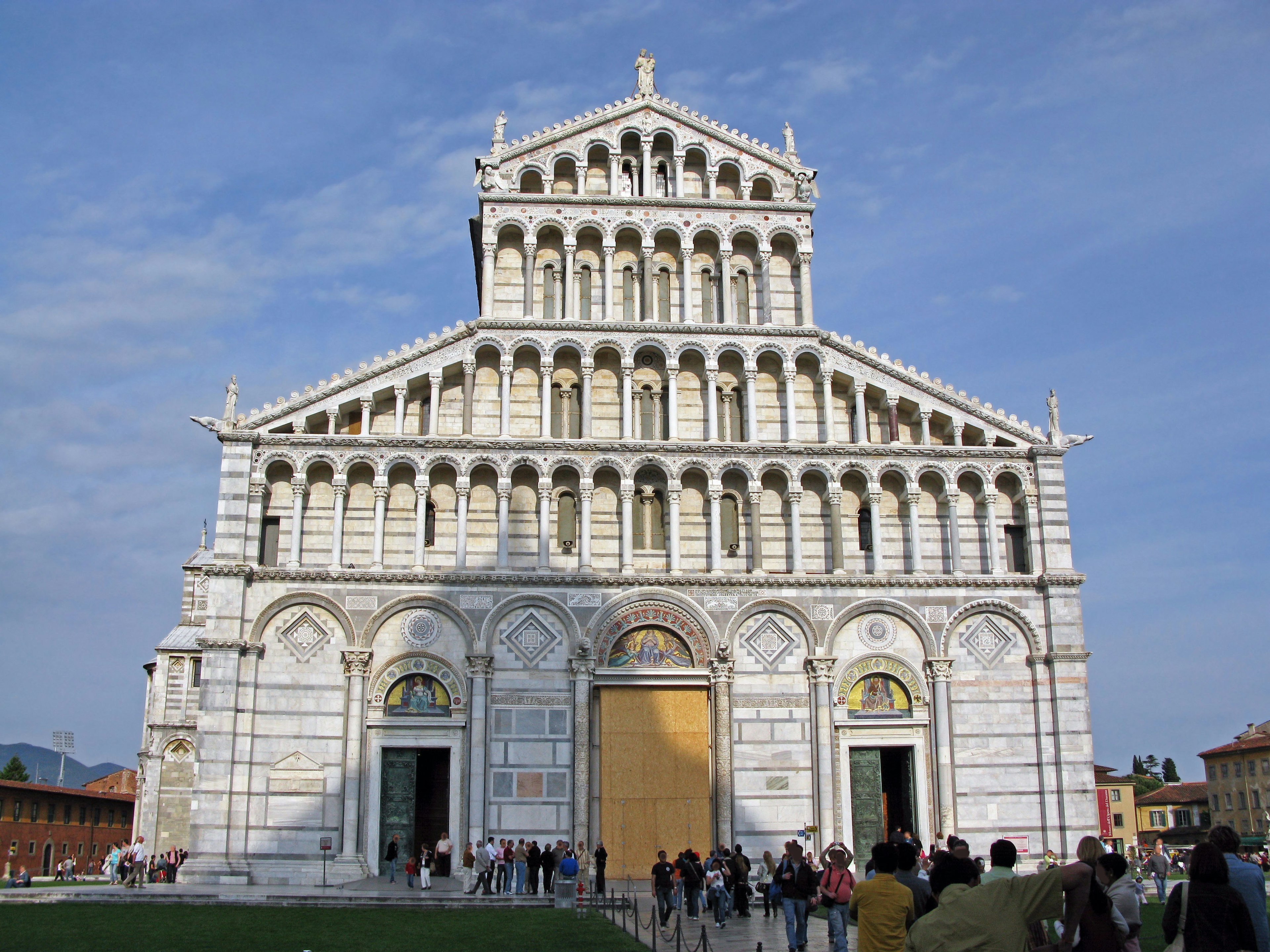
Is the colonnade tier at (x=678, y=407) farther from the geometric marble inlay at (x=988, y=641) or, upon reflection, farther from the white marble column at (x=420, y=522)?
the geometric marble inlay at (x=988, y=641)

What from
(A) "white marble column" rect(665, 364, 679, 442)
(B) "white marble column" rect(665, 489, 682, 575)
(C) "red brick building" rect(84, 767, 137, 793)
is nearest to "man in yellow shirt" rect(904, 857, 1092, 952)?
(B) "white marble column" rect(665, 489, 682, 575)

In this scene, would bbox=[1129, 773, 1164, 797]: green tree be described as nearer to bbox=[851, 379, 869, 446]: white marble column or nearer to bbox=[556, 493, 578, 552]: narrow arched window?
bbox=[851, 379, 869, 446]: white marble column

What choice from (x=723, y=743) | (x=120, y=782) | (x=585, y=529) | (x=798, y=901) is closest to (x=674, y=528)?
(x=585, y=529)

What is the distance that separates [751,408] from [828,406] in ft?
6.95

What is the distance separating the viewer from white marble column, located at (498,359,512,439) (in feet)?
107

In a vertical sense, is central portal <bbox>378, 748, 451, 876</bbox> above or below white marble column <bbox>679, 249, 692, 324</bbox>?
below

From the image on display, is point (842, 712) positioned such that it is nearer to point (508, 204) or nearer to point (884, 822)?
point (884, 822)

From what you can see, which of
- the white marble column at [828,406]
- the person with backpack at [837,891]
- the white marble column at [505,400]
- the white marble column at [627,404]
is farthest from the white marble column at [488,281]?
the person with backpack at [837,891]

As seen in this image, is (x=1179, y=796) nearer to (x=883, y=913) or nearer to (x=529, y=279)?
(x=529, y=279)

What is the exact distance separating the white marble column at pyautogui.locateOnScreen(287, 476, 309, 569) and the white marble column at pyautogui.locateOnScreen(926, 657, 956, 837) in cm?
1619

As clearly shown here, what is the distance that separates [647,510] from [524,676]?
5517mm

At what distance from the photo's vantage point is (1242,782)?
251ft

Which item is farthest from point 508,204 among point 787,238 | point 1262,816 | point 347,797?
point 1262,816

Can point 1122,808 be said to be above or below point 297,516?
below
